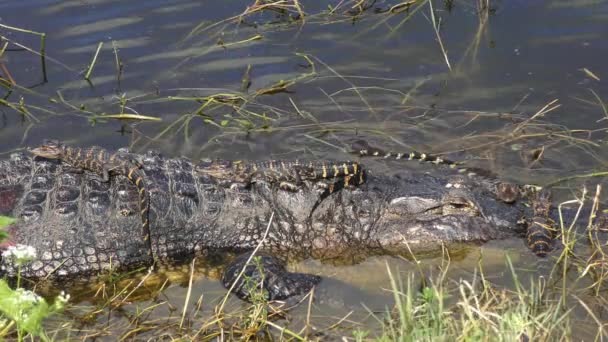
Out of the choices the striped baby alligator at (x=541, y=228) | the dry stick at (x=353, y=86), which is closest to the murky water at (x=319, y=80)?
the dry stick at (x=353, y=86)

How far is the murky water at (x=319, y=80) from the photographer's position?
7.86 m

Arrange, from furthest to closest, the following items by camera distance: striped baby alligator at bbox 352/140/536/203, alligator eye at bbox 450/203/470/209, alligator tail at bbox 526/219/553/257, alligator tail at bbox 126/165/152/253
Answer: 1. striped baby alligator at bbox 352/140/536/203
2. alligator eye at bbox 450/203/470/209
3. alligator tail at bbox 126/165/152/253
4. alligator tail at bbox 526/219/553/257

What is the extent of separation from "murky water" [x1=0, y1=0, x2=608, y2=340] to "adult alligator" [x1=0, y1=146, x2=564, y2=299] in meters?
1.01

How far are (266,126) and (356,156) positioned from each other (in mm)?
950

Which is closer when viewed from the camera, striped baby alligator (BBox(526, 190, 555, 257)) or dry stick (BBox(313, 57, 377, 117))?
striped baby alligator (BBox(526, 190, 555, 257))

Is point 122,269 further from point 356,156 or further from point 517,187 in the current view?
point 517,187

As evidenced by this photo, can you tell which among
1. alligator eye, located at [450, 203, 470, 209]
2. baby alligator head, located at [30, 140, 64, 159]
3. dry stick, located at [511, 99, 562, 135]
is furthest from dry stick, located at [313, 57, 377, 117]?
baby alligator head, located at [30, 140, 64, 159]

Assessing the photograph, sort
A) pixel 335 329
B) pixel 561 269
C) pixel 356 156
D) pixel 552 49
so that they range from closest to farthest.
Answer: pixel 335 329, pixel 561 269, pixel 356 156, pixel 552 49

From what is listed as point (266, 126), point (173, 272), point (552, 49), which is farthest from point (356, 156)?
point (552, 49)

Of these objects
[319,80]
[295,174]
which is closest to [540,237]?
[295,174]

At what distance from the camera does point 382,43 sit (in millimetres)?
9211

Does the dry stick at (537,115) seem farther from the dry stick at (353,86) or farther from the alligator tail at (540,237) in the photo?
the alligator tail at (540,237)

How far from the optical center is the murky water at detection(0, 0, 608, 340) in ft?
25.8

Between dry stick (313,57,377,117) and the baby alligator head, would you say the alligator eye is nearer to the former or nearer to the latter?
dry stick (313,57,377,117)
